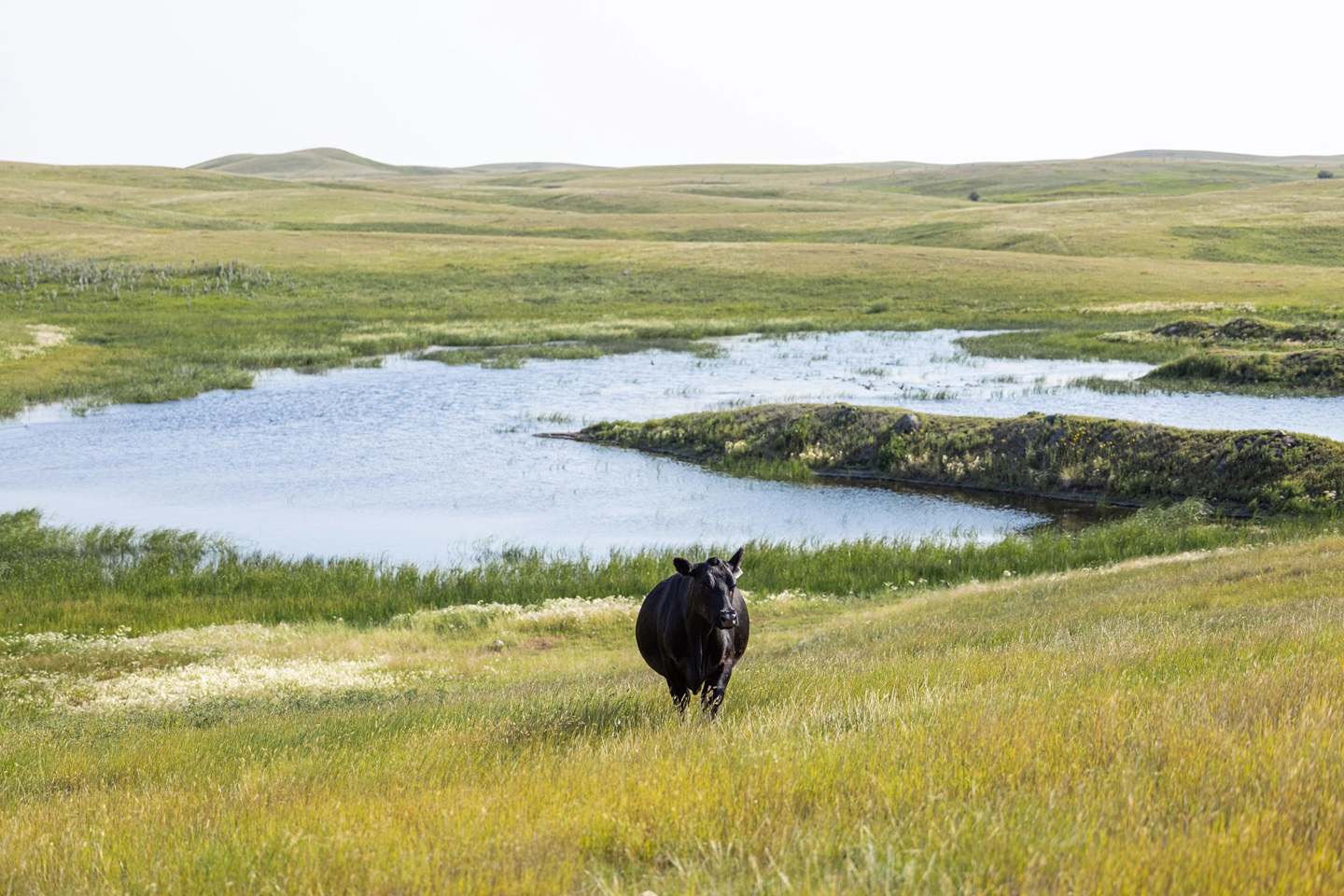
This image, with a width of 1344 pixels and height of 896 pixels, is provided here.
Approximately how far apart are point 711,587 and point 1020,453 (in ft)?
82.6

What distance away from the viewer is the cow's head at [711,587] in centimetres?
841

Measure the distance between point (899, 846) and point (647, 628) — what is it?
569 centimetres

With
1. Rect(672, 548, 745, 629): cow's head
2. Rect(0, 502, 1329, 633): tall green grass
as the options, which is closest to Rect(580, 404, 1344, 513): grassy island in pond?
Rect(0, 502, 1329, 633): tall green grass

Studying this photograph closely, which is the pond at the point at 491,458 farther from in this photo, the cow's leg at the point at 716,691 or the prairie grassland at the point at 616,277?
the cow's leg at the point at 716,691

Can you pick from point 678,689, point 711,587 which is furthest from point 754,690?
point 711,587

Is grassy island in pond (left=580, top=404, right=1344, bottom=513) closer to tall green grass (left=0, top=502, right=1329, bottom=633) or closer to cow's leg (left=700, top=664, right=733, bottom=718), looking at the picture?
tall green grass (left=0, top=502, right=1329, bottom=633)

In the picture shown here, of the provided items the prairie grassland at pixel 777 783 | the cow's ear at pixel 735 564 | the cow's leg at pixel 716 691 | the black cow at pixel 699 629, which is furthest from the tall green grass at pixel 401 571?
the cow's leg at pixel 716 691

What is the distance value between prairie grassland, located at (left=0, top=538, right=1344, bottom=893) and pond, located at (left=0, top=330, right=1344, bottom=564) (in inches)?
602

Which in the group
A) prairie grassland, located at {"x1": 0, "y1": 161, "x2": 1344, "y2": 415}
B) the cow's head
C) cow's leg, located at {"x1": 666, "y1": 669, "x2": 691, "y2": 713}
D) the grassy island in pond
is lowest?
the grassy island in pond

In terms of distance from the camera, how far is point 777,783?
5383 mm

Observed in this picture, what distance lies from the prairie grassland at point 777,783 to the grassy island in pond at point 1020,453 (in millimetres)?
16524

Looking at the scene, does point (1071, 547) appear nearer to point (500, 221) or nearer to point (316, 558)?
point (316, 558)

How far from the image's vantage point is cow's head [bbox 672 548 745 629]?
331 inches

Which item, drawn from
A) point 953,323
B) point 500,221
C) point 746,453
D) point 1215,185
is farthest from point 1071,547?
point 1215,185
